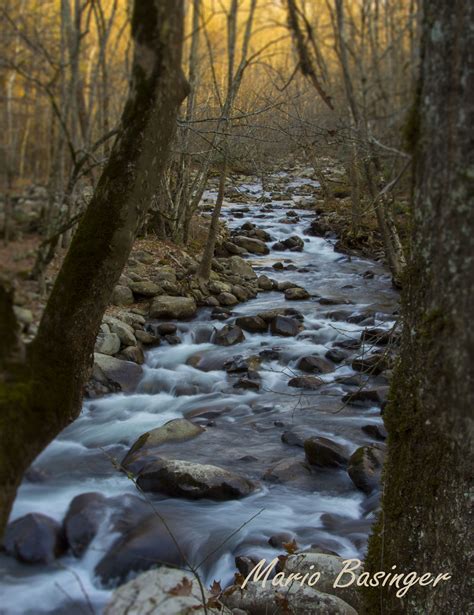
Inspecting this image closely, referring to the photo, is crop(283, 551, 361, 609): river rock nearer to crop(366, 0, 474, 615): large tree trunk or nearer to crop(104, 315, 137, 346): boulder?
crop(366, 0, 474, 615): large tree trunk

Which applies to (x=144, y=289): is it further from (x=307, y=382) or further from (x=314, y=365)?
(x=307, y=382)

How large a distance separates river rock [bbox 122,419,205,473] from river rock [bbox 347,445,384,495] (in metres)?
1.94

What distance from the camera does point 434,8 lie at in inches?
88.6

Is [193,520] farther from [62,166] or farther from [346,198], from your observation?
[346,198]

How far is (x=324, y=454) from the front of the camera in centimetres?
653

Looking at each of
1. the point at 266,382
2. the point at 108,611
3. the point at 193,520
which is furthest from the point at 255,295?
the point at 108,611

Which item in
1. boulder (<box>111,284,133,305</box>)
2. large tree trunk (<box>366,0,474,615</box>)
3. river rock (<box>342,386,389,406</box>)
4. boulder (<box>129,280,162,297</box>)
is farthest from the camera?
boulder (<box>129,280,162,297</box>)

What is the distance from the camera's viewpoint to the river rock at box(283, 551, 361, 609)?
4.22 metres

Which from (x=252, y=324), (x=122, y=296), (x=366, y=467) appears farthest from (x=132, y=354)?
(x=366, y=467)

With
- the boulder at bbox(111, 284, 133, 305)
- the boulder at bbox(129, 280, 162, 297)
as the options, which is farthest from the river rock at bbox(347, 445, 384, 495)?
the boulder at bbox(129, 280, 162, 297)

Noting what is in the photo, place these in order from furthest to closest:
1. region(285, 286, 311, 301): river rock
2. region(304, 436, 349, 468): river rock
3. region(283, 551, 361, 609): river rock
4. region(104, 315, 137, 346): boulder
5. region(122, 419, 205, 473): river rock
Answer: region(285, 286, 311, 301): river rock < region(104, 315, 137, 346): boulder < region(304, 436, 349, 468): river rock < region(122, 419, 205, 473): river rock < region(283, 551, 361, 609): river rock

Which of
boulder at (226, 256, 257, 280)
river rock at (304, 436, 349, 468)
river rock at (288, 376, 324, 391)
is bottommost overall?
river rock at (304, 436, 349, 468)

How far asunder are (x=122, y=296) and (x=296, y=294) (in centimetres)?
401

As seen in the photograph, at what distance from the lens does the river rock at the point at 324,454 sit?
21.4 ft
